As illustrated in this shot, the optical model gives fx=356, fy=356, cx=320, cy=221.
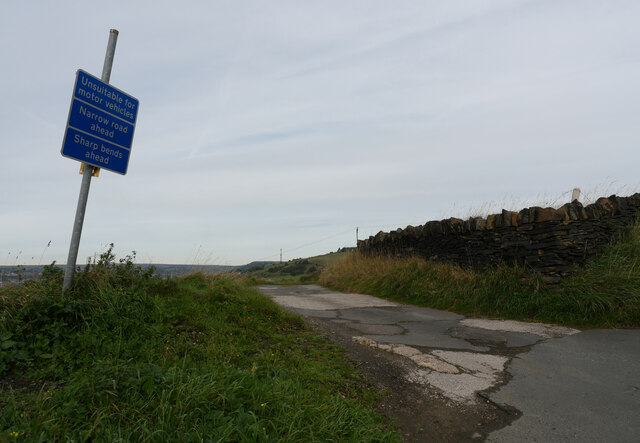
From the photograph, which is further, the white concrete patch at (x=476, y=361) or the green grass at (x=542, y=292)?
the green grass at (x=542, y=292)

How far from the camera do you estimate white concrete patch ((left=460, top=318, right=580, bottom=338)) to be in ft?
18.2

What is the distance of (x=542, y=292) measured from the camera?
22.3ft

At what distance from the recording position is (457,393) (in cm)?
353

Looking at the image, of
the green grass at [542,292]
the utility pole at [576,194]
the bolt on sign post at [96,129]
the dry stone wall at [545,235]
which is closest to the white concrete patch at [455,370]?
the green grass at [542,292]

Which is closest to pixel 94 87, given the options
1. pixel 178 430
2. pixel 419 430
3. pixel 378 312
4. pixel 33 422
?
pixel 33 422

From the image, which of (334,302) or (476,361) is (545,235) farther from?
(334,302)

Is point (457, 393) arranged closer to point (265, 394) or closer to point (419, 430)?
point (419, 430)

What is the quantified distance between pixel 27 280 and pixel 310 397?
388cm

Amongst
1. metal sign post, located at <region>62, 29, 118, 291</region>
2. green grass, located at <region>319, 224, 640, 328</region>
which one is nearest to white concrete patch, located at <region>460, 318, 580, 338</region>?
green grass, located at <region>319, 224, 640, 328</region>

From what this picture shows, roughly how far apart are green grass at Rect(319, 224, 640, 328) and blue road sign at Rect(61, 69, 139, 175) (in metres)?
6.86

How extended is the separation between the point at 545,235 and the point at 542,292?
3.94ft

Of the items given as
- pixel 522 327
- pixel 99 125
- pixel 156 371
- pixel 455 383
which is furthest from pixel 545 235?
pixel 99 125

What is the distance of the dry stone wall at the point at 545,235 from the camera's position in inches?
275

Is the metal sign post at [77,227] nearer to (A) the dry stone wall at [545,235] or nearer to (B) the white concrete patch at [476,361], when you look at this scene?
(B) the white concrete patch at [476,361]
